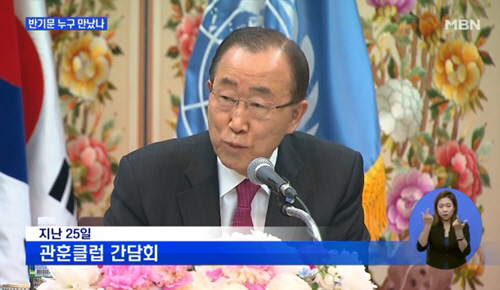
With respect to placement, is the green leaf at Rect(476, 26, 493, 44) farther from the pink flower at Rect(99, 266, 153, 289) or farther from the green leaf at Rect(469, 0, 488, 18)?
the pink flower at Rect(99, 266, 153, 289)

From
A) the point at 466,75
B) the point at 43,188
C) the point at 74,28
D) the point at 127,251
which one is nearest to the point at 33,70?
the point at 74,28

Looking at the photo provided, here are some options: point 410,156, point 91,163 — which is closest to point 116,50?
point 91,163

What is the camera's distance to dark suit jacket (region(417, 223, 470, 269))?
1706 millimetres

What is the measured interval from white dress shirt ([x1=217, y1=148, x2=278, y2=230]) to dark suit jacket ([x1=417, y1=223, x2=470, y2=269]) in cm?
42

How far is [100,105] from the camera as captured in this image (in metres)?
1.84

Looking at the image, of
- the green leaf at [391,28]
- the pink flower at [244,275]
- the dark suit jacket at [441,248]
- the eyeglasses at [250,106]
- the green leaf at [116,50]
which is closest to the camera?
the pink flower at [244,275]

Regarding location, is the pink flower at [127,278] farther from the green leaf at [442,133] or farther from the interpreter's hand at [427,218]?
the green leaf at [442,133]

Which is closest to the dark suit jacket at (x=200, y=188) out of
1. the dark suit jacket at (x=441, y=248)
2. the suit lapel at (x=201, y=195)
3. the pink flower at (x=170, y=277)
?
the suit lapel at (x=201, y=195)

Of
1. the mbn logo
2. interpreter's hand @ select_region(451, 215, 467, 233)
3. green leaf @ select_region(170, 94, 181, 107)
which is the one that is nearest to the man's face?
green leaf @ select_region(170, 94, 181, 107)

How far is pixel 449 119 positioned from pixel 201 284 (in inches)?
46.6

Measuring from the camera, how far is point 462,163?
1.98 metres

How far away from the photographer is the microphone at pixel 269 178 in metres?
1.00

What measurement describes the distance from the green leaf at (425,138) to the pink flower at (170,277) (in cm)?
117

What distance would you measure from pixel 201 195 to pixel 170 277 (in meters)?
0.59
